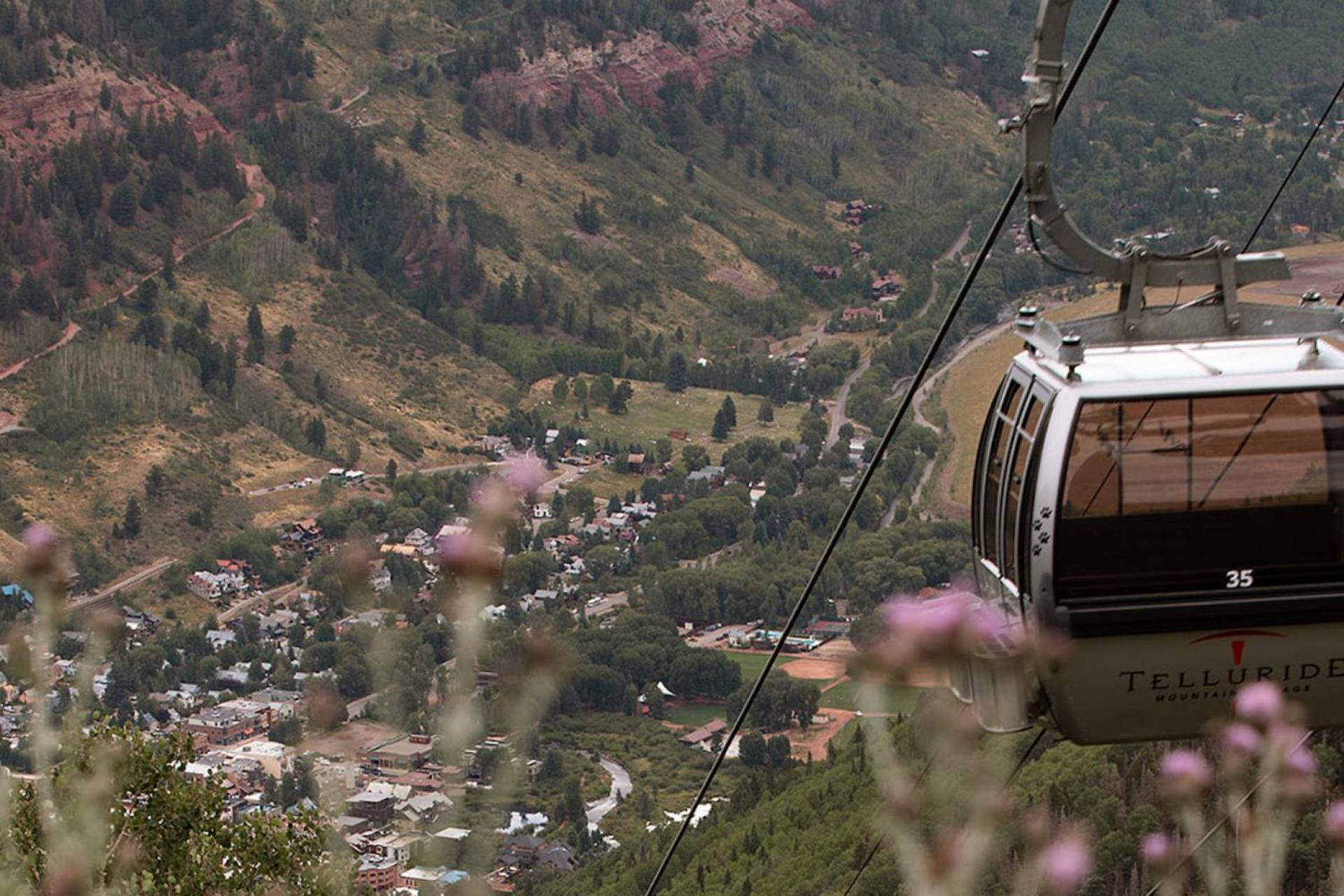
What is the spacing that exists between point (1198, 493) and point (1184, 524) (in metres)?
0.09

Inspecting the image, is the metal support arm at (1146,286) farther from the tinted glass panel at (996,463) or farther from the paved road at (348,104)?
the paved road at (348,104)

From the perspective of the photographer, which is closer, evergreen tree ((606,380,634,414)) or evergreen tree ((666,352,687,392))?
evergreen tree ((606,380,634,414))

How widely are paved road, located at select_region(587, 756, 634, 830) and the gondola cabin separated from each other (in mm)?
46996

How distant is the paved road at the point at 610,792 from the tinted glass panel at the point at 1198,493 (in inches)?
1855

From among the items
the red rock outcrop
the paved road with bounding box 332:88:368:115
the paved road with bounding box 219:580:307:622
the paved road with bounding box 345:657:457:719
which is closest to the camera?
the paved road with bounding box 345:657:457:719

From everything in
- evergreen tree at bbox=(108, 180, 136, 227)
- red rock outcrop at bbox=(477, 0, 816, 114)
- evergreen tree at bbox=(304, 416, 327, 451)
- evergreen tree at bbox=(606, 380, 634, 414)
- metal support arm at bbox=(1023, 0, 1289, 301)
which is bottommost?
evergreen tree at bbox=(606, 380, 634, 414)

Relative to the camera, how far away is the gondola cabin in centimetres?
595

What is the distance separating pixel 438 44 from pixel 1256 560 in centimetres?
13050

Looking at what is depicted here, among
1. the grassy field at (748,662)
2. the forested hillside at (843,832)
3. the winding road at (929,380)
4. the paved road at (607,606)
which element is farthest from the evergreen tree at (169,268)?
the forested hillside at (843,832)

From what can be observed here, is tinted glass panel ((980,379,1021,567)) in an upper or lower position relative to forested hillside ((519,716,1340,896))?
upper

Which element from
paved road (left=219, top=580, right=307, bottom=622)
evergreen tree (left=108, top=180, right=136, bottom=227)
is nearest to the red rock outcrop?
evergreen tree (left=108, top=180, right=136, bottom=227)

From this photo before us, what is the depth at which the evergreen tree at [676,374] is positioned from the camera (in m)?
114

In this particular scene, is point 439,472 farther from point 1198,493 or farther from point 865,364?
point 1198,493

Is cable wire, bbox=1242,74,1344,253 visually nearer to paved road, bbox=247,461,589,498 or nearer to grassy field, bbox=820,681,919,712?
grassy field, bbox=820,681,919,712
